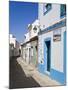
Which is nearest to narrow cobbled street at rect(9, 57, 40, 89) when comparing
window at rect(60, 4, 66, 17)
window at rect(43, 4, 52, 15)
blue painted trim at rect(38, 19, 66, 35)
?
blue painted trim at rect(38, 19, 66, 35)

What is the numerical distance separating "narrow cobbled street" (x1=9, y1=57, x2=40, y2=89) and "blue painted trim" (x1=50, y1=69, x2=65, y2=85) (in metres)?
0.27

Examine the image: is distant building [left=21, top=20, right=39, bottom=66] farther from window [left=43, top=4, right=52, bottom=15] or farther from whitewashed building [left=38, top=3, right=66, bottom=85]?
window [left=43, top=4, right=52, bottom=15]

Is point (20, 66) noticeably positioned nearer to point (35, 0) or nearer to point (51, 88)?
point (51, 88)

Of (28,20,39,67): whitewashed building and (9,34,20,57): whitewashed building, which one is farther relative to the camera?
(28,20,39,67): whitewashed building

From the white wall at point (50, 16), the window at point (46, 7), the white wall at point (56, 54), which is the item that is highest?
the window at point (46, 7)

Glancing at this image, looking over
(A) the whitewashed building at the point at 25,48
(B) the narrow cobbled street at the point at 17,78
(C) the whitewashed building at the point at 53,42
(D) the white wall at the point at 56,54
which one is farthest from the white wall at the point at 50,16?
(B) the narrow cobbled street at the point at 17,78

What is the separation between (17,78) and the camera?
10.4ft

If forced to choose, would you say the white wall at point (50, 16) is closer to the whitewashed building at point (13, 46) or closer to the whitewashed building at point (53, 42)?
the whitewashed building at point (53, 42)

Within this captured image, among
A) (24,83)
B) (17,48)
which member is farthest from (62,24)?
(24,83)

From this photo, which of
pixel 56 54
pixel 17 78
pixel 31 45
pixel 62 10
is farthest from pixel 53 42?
pixel 17 78

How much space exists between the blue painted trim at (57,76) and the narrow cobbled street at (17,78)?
266mm

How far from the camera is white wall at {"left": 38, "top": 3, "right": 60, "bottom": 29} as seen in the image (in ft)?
10.7

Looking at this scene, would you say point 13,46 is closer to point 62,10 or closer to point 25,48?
point 25,48

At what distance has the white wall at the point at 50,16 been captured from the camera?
3268 millimetres
